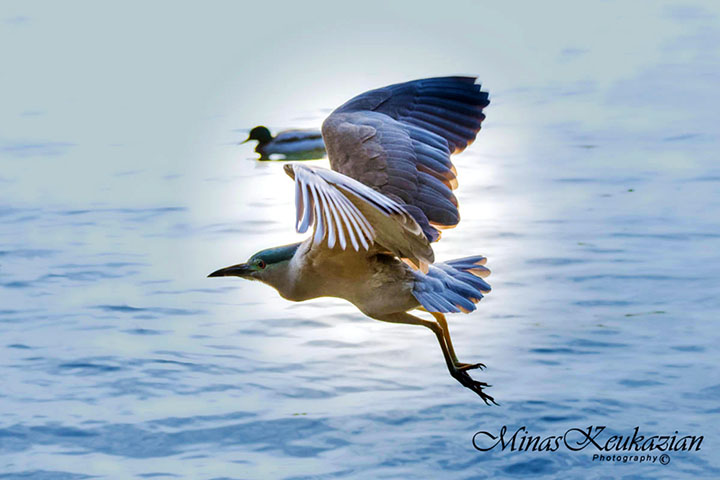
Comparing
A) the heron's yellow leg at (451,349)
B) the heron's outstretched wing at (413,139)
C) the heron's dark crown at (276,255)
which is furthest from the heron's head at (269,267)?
the heron's yellow leg at (451,349)

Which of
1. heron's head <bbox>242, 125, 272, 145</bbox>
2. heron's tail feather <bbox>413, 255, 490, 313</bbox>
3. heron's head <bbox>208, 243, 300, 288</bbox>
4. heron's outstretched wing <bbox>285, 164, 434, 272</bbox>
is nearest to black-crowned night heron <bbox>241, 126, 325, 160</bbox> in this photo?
heron's head <bbox>242, 125, 272, 145</bbox>

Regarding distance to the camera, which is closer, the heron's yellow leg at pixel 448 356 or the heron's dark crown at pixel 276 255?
the heron's yellow leg at pixel 448 356

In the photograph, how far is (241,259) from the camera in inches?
421

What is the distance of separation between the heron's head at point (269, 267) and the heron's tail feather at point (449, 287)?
0.61m

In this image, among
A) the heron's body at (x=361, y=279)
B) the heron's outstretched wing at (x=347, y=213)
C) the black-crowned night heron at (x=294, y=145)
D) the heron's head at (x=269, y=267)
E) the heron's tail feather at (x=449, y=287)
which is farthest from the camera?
the black-crowned night heron at (x=294, y=145)

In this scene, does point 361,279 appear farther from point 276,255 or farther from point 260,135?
point 260,135

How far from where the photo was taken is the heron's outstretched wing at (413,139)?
658cm

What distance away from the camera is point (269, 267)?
6797mm

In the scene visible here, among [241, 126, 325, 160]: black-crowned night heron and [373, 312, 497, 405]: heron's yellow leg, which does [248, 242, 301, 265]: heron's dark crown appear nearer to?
[373, 312, 497, 405]: heron's yellow leg

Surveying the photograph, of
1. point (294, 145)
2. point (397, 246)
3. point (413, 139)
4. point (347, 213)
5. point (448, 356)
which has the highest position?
point (413, 139)

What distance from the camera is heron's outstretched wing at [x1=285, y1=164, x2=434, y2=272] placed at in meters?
5.34

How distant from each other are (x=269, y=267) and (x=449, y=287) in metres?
0.85

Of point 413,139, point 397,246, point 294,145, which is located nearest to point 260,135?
point 294,145

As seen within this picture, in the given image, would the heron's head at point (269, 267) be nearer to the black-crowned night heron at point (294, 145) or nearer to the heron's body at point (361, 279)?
the heron's body at point (361, 279)
